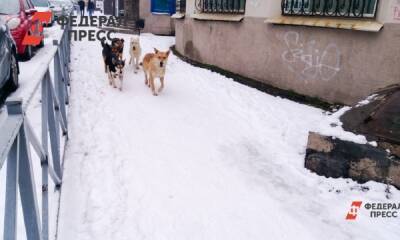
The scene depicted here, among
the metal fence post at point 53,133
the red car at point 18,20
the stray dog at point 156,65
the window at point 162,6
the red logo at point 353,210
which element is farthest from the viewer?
the window at point 162,6

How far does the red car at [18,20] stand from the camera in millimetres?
8367

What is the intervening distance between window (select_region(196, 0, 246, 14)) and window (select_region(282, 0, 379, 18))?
1562 mm

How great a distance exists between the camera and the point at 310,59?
6.42 meters

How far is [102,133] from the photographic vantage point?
492 centimetres

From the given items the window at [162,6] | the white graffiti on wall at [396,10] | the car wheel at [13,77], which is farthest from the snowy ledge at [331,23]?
the window at [162,6]

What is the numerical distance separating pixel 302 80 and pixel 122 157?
3.95 metres

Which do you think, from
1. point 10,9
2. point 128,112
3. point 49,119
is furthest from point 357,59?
point 10,9

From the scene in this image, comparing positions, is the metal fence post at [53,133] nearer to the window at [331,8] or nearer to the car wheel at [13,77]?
the car wheel at [13,77]

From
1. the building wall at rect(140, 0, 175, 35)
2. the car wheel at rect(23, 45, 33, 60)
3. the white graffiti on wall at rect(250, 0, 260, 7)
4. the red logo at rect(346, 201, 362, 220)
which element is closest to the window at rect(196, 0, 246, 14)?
the white graffiti on wall at rect(250, 0, 260, 7)

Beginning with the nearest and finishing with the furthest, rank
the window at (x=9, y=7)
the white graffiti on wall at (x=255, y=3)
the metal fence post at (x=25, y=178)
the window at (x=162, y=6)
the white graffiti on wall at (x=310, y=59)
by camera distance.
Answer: the metal fence post at (x=25, y=178) < the white graffiti on wall at (x=310, y=59) < the white graffiti on wall at (x=255, y=3) < the window at (x=9, y=7) < the window at (x=162, y=6)

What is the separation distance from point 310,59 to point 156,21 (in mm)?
11383

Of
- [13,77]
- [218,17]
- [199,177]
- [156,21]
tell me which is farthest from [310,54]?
[156,21]

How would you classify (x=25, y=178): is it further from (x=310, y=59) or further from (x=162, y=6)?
(x=162, y=6)

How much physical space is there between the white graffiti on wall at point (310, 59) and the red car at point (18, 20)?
6.33m
